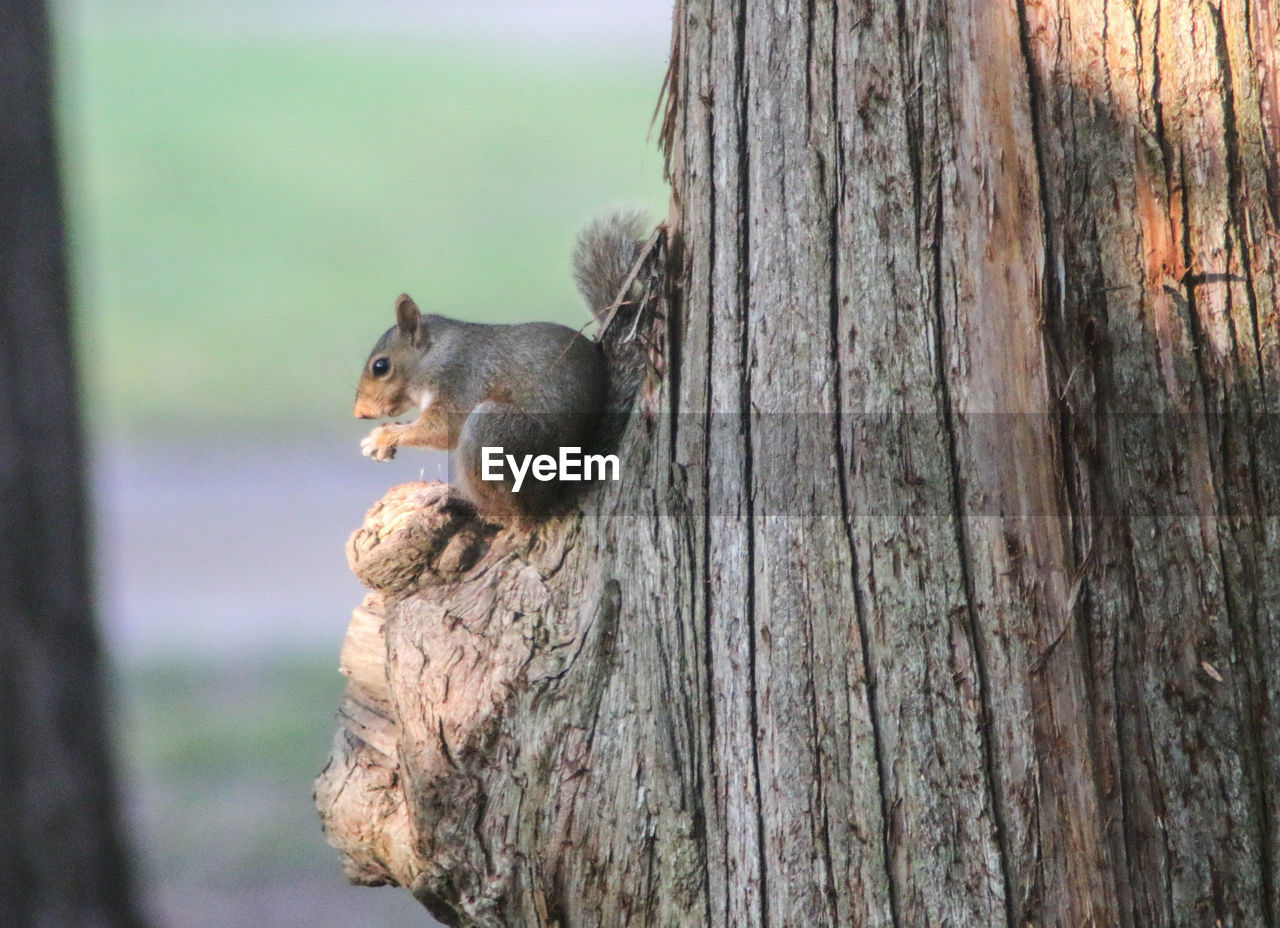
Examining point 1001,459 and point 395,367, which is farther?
point 395,367

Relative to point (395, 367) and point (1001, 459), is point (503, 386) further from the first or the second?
point (1001, 459)

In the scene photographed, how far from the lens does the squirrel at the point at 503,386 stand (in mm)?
2320

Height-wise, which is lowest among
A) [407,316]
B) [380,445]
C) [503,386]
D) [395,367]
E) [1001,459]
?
[1001,459]

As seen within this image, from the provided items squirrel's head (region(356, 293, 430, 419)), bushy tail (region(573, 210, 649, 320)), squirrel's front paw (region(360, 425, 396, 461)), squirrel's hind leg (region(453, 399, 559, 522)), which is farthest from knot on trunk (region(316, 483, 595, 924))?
squirrel's head (region(356, 293, 430, 419))

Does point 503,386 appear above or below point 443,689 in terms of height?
above

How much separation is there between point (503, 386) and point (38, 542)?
6.76 feet

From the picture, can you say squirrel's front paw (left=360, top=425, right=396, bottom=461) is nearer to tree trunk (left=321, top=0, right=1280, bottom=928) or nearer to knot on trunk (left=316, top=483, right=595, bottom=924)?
knot on trunk (left=316, top=483, right=595, bottom=924)

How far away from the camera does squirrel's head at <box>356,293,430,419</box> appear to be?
3229 mm

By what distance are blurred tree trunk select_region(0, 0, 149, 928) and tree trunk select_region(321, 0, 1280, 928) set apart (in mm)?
2925

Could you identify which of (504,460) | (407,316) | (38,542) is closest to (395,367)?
(407,316)

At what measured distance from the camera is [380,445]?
2.96m

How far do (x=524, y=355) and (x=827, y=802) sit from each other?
1.35 meters

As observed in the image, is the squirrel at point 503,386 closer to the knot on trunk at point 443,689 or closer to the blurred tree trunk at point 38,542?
the knot on trunk at point 443,689

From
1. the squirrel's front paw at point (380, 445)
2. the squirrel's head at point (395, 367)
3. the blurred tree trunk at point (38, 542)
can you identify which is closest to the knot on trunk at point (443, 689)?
the squirrel's front paw at point (380, 445)
